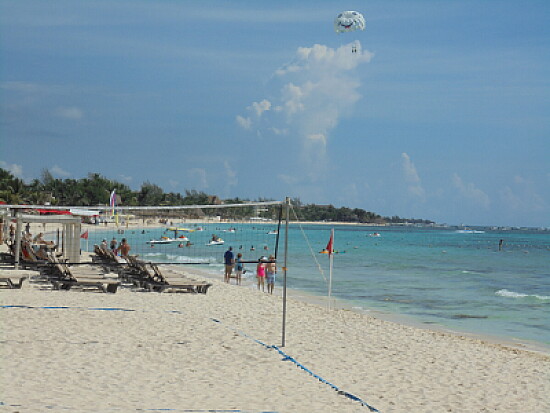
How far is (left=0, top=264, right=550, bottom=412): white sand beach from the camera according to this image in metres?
6.17

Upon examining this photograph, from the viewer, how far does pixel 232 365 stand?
7719mm

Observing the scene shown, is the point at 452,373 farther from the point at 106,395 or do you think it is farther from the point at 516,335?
the point at 516,335

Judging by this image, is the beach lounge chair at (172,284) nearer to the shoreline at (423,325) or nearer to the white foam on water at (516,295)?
the shoreline at (423,325)

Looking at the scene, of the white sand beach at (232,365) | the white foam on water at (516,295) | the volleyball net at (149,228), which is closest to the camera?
Result: the white sand beach at (232,365)

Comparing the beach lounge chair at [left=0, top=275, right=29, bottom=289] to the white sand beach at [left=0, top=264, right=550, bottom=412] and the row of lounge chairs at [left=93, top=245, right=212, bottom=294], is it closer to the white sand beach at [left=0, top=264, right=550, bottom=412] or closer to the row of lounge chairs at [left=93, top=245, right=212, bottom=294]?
the white sand beach at [left=0, top=264, right=550, bottom=412]

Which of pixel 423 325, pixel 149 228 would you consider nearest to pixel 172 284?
pixel 423 325

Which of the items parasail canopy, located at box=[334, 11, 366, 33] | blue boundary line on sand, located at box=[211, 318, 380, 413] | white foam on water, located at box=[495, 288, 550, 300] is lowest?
white foam on water, located at box=[495, 288, 550, 300]

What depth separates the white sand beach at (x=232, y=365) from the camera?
6.17 m

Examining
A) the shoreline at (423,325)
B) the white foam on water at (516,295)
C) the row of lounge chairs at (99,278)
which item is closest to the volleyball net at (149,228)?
the row of lounge chairs at (99,278)

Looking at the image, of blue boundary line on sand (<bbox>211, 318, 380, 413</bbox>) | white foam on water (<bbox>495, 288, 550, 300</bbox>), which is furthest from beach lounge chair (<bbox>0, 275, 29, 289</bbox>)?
white foam on water (<bbox>495, 288, 550, 300</bbox>)

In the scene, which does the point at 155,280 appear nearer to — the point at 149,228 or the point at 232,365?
the point at 232,365

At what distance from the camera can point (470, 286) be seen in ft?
89.6

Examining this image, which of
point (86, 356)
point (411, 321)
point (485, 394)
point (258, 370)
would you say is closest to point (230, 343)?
point (258, 370)

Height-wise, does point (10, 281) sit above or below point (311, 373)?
above
